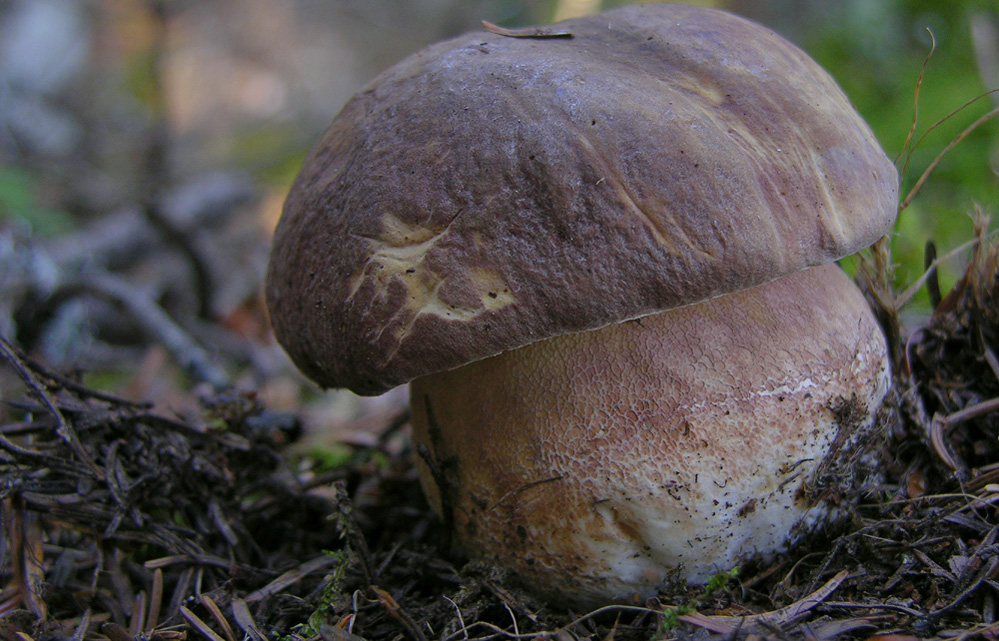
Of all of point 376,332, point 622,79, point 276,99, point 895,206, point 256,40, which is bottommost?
point 276,99

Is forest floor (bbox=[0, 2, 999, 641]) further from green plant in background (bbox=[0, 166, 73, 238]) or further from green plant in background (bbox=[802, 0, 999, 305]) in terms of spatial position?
green plant in background (bbox=[0, 166, 73, 238])

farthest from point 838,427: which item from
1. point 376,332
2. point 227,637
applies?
point 227,637

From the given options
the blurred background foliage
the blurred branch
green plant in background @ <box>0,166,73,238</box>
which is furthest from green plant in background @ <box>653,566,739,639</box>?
green plant in background @ <box>0,166,73,238</box>

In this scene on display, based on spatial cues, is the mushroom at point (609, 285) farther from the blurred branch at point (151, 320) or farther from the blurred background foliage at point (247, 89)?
the blurred branch at point (151, 320)

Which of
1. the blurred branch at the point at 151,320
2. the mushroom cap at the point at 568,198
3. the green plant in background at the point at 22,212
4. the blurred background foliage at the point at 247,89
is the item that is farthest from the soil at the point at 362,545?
the green plant in background at the point at 22,212

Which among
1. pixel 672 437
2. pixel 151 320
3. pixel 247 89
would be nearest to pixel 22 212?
pixel 151 320

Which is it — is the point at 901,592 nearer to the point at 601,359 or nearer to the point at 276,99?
the point at 601,359

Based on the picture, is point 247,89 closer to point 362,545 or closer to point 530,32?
point 530,32
